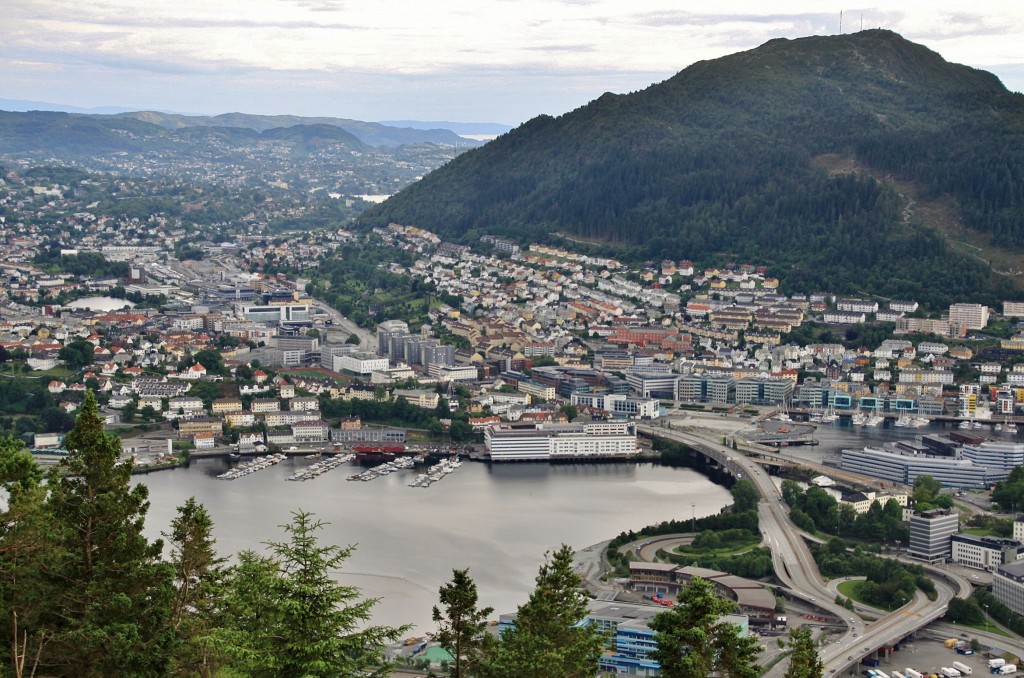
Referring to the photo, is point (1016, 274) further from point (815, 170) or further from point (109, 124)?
point (109, 124)

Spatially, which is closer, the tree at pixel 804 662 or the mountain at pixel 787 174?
the tree at pixel 804 662

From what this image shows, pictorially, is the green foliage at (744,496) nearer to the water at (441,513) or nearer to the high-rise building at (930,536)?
the water at (441,513)

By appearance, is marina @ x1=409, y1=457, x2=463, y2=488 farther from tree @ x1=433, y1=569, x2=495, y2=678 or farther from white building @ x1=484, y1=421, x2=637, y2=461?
tree @ x1=433, y1=569, x2=495, y2=678

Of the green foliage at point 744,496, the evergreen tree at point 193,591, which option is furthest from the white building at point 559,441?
the evergreen tree at point 193,591

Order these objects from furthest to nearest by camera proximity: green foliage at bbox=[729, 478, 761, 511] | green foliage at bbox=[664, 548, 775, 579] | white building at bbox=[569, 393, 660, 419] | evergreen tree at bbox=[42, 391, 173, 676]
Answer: white building at bbox=[569, 393, 660, 419] < green foliage at bbox=[729, 478, 761, 511] < green foliage at bbox=[664, 548, 775, 579] < evergreen tree at bbox=[42, 391, 173, 676]

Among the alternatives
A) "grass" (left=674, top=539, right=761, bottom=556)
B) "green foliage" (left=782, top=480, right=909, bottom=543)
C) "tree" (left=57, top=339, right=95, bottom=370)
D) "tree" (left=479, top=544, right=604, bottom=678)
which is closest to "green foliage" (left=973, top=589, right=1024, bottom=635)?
"green foliage" (left=782, top=480, right=909, bottom=543)

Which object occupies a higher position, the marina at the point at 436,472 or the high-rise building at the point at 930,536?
the high-rise building at the point at 930,536

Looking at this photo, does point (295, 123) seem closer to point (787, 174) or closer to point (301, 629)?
point (787, 174)
